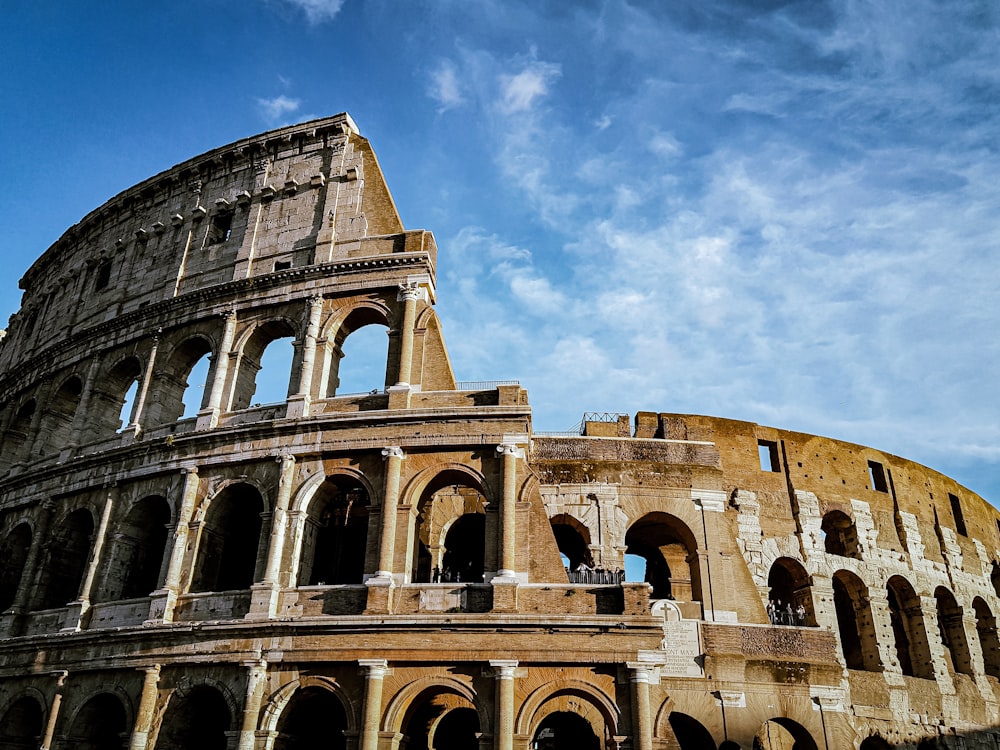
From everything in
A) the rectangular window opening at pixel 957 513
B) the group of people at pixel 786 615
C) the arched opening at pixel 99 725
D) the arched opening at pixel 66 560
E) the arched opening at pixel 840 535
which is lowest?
the arched opening at pixel 99 725

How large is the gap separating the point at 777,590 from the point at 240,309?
1556 cm

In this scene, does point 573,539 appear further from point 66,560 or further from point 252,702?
point 66,560

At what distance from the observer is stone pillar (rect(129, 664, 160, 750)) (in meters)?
14.8

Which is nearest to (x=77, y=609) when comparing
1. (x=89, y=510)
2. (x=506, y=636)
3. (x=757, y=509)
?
(x=89, y=510)

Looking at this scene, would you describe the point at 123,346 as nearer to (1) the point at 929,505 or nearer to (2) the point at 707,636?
(2) the point at 707,636

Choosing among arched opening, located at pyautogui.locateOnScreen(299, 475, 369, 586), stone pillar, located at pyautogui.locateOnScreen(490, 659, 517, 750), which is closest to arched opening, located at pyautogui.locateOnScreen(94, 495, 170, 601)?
arched opening, located at pyautogui.locateOnScreen(299, 475, 369, 586)

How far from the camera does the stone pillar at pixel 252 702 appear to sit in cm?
1401

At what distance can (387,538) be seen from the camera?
15.0m

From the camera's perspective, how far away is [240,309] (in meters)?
19.0

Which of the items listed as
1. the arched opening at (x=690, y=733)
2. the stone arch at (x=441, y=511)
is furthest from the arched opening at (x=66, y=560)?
the arched opening at (x=690, y=733)

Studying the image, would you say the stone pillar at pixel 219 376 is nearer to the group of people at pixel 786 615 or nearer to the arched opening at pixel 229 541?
the arched opening at pixel 229 541

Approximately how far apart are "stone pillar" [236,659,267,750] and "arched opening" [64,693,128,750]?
3.19 meters

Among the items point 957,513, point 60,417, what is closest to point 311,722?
point 60,417

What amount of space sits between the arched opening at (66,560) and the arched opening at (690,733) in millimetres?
13756
